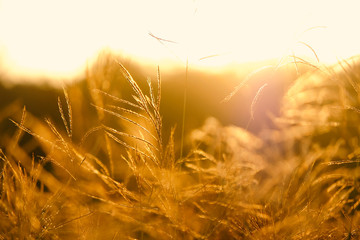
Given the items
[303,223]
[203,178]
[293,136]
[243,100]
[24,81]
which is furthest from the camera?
[24,81]

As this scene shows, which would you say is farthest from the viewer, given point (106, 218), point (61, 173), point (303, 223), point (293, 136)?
point (293, 136)

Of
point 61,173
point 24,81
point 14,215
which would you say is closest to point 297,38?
point 14,215

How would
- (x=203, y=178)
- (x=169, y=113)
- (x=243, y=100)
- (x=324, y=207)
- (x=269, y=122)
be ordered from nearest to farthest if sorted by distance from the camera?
(x=324, y=207) → (x=203, y=178) → (x=269, y=122) → (x=243, y=100) → (x=169, y=113)

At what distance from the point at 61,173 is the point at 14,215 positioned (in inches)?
41.7

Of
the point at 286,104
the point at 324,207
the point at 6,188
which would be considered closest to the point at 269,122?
the point at 286,104

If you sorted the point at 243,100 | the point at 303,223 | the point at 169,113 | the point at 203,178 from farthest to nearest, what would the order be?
the point at 169,113
the point at 243,100
the point at 203,178
the point at 303,223

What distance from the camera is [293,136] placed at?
2.70 m

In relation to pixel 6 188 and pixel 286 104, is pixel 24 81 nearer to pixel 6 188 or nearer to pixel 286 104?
pixel 286 104

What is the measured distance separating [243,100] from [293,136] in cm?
214

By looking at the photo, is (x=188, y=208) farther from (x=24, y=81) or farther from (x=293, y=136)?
(x=24, y=81)

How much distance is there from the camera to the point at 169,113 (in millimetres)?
5238

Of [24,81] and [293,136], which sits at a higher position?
[293,136]

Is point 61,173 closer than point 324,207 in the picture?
No

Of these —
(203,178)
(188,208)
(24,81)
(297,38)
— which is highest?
(297,38)
